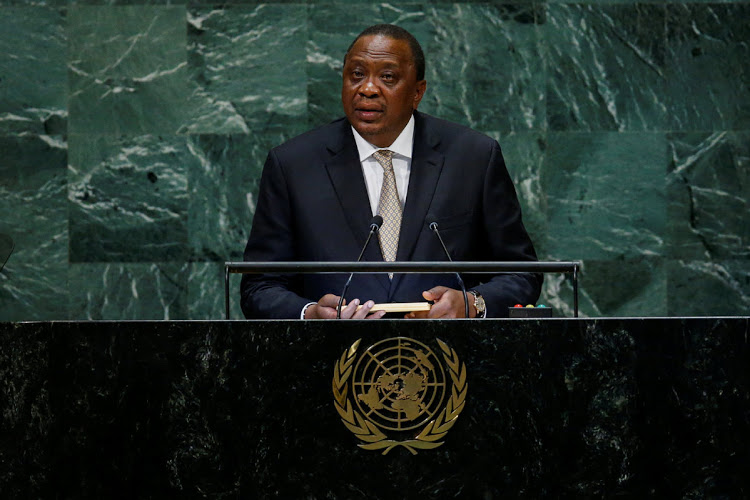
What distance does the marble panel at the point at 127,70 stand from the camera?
17.5ft

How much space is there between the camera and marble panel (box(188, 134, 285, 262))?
5.37 metres

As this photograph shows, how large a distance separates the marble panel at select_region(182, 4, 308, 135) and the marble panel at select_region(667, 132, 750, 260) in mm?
1973

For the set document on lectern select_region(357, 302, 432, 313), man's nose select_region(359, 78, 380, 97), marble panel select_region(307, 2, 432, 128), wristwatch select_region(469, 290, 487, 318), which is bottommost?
wristwatch select_region(469, 290, 487, 318)

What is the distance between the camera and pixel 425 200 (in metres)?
3.50

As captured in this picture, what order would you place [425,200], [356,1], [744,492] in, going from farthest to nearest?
[356,1]
[425,200]
[744,492]

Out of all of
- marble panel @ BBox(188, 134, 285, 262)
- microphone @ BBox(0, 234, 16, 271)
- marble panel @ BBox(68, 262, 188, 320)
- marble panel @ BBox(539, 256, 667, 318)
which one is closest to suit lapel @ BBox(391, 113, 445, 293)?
microphone @ BBox(0, 234, 16, 271)

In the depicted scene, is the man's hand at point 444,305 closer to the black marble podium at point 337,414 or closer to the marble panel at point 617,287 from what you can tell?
the black marble podium at point 337,414

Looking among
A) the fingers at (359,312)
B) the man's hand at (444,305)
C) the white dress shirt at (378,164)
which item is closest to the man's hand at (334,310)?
the fingers at (359,312)

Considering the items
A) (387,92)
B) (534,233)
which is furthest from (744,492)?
(534,233)

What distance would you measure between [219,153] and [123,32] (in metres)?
0.79

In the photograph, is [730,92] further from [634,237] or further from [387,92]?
[387,92]

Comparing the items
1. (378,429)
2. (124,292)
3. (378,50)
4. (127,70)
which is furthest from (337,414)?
(127,70)

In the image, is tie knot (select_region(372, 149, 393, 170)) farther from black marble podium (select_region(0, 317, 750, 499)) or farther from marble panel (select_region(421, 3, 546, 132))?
marble panel (select_region(421, 3, 546, 132))

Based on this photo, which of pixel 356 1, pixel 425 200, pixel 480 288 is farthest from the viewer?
pixel 356 1
